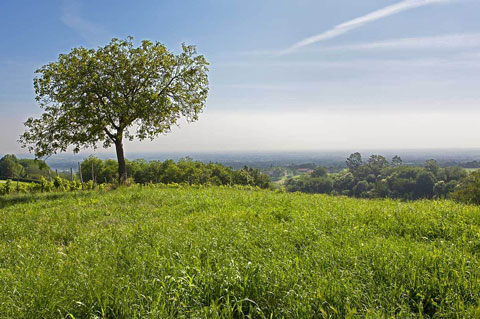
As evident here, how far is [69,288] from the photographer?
359 centimetres

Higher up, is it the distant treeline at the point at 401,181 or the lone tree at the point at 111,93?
the lone tree at the point at 111,93

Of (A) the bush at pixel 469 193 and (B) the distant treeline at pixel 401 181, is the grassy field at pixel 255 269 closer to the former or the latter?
(A) the bush at pixel 469 193

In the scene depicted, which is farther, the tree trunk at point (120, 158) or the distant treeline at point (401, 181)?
the distant treeline at point (401, 181)

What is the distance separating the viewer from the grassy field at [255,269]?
10.5ft

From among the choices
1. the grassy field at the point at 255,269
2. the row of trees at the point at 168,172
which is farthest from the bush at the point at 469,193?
the row of trees at the point at 168,172

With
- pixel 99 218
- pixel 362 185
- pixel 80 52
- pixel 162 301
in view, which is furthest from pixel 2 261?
pixel 362 185

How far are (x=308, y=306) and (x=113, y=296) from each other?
2.35 m

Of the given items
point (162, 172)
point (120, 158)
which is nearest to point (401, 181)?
point (162, 172)

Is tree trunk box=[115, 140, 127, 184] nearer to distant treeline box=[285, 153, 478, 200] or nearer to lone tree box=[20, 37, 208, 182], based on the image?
lone tree box=[20, 37, 208, 182]

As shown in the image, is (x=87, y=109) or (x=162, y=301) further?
(x=87, y=109)

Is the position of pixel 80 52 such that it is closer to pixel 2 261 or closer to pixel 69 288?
pixel 2 261

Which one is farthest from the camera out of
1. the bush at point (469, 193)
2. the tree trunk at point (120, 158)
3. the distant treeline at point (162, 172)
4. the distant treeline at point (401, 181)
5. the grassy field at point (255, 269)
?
the distant treeline at point (162, 172)

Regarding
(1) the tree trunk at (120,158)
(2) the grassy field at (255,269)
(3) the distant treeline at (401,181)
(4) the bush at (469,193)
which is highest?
(1) the tree trunk at (120,158)

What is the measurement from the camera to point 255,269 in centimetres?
388
